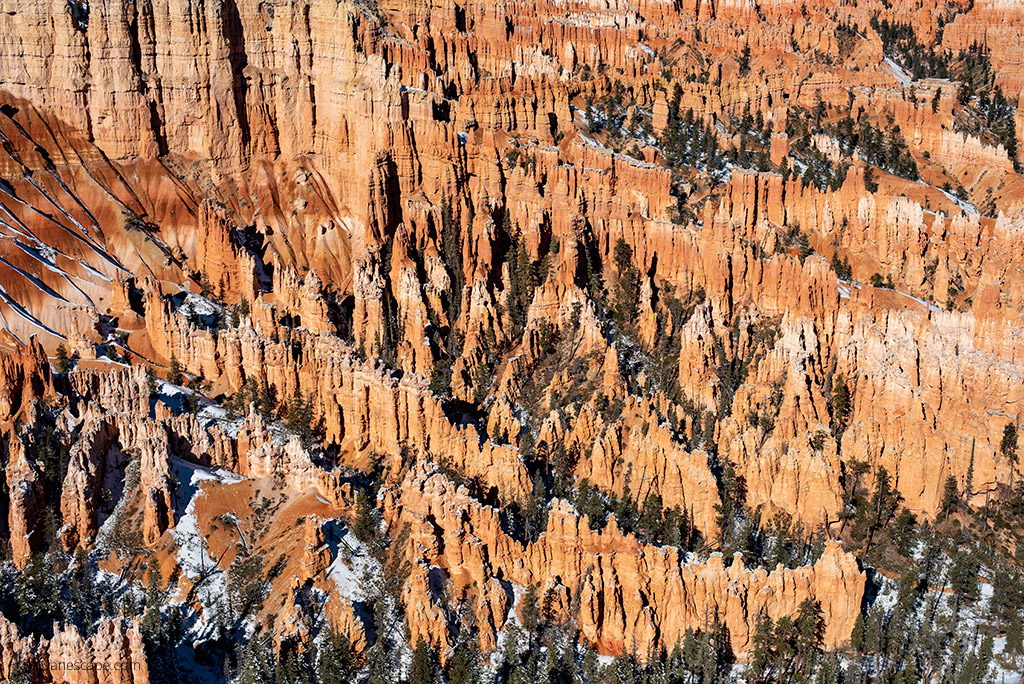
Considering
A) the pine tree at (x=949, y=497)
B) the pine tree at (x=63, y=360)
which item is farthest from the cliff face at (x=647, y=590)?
the pine tree at (x=63, y=360)

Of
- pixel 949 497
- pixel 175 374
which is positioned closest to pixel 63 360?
pixel 175 374

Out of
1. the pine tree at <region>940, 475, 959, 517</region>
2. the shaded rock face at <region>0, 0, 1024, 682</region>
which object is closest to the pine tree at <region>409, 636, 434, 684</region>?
the shaded rock face at <region>0, 0, 1024, 682</region>

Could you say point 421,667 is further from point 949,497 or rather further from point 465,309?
point 465,309

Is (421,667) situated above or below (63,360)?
below

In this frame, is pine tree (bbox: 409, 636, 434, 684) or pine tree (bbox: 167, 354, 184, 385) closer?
pine tree (bbox: 409, 636, 434, 684)

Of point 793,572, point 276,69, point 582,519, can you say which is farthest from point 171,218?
point 793,572

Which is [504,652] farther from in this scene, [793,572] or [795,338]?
[795,338]

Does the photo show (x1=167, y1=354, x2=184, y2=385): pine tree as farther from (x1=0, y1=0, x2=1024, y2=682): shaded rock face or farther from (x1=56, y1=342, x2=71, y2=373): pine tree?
(x1=56, y1=342, x2=71, y2=373): pine tree

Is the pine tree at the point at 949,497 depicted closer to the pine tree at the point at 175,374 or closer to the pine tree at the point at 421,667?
the pine tree at the point at 421,667
